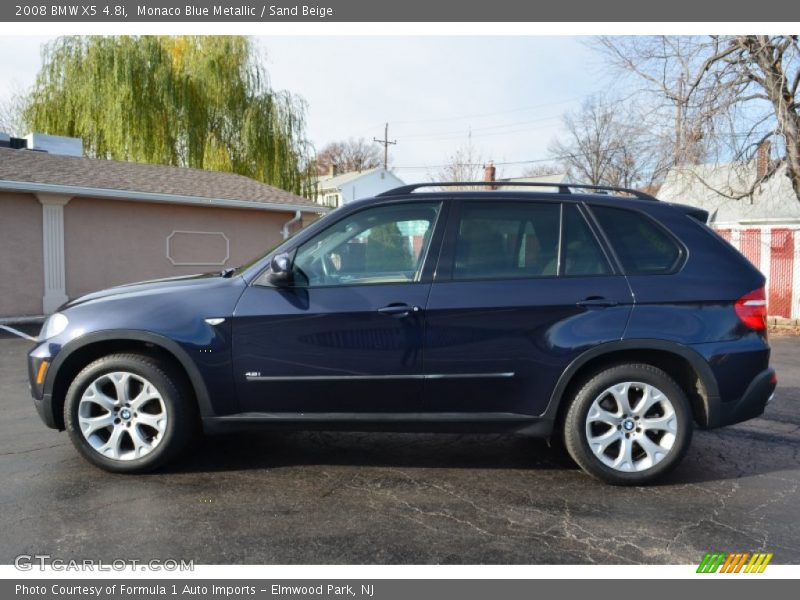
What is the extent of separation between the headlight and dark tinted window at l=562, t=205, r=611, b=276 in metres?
3.23

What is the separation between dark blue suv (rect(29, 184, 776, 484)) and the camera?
3.74 meters

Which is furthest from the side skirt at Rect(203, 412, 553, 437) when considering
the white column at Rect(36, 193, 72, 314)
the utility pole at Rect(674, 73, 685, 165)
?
the utility pole at Rect(674, 73, 685, 165)

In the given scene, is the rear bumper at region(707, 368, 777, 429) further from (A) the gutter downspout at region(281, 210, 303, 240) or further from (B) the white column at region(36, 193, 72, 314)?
(A) the gutter downspout at region(281, 210, 303, 240)

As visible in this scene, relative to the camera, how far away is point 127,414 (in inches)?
151

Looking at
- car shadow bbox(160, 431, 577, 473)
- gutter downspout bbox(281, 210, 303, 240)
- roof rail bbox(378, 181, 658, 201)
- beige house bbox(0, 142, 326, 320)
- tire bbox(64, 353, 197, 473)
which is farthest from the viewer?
gutter downspout bbox(281, 210, 303, 240)

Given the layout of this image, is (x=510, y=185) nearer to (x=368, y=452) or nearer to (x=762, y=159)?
(x=368, y=452)

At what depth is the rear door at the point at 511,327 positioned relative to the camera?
374 cm

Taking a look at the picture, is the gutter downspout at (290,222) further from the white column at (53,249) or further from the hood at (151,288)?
the hood at (151,288)

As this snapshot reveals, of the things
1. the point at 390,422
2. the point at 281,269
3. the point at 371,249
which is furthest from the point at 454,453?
the point at 281,269

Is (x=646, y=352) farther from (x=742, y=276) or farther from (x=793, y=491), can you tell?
(x=793, y=491)

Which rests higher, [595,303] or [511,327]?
[595,303]

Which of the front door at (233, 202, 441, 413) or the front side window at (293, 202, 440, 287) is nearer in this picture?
the front door at (233, 202, 441, 413)

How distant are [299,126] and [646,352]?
62.6 ft

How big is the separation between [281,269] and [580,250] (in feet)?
6.26
